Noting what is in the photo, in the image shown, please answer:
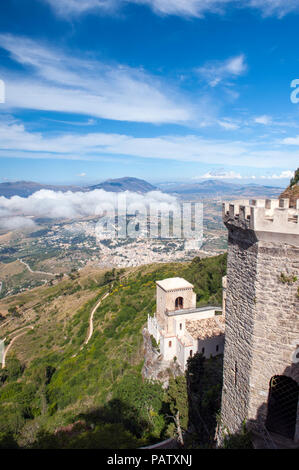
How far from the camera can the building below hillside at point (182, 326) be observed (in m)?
17.8

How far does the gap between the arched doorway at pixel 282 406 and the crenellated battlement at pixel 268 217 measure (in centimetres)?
340

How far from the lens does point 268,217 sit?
5.31 metres

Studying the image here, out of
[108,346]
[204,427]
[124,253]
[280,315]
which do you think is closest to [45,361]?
[108,346]

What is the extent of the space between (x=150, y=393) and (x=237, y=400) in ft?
44.0

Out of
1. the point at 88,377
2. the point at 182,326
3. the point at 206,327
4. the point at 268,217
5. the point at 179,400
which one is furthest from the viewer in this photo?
the point at 88,377

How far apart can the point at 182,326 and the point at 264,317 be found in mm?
14786

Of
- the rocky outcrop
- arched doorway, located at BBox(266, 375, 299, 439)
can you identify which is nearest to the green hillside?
the rocky outcrop

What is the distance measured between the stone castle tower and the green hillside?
7098 mm

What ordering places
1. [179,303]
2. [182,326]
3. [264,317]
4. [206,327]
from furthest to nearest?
[179,303], [182,326], [206,327], [264,317]

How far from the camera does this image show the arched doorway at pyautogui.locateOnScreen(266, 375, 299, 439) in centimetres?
602

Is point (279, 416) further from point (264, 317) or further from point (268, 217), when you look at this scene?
point (268, 217)

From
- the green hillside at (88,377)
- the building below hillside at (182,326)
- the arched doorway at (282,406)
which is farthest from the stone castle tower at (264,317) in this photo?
the building below hillside at (182,326)

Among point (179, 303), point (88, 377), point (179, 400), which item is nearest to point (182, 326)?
point (179, 303)

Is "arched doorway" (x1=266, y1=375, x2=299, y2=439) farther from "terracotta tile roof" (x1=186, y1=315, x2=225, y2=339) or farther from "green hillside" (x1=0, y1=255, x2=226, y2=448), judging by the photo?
"terracotta tile roof" (x1=186, y1=315, x2=225, y2=339)
